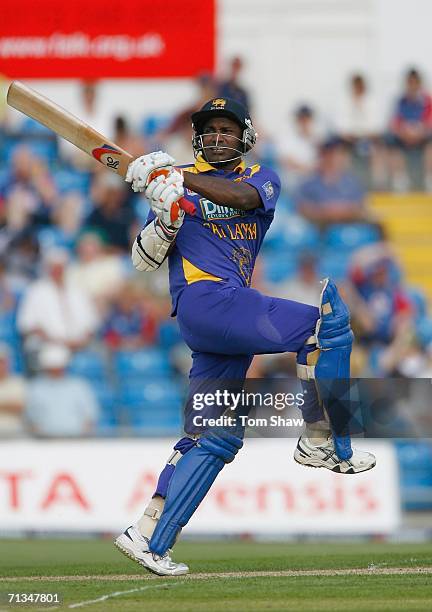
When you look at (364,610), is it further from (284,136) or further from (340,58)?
(340,58)

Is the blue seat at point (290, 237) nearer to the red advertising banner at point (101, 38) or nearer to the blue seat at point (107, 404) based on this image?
the blue seat at point (107, 404)

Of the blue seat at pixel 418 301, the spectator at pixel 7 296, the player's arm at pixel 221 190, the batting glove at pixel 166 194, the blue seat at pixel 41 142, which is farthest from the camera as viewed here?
the blue seat at pixel 41 142

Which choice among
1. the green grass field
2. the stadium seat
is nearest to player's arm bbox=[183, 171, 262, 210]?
the green grass field

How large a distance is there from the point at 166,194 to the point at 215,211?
39 centimetres

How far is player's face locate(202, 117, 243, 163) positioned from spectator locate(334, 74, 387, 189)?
25.5 ft

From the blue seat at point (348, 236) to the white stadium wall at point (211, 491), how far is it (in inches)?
128

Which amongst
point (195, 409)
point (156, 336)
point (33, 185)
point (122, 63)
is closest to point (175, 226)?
point (195, 409)

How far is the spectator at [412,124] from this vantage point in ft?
44.5

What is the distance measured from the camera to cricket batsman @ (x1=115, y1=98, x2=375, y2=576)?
559cm

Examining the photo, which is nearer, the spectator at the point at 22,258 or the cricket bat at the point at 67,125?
the cricket bat at the point at 67,125

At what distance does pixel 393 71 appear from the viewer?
1455cm

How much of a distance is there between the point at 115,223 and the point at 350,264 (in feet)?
7.32

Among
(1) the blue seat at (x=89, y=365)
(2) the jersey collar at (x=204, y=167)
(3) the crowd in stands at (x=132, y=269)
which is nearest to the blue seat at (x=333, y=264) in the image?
(3) the crowd in stands at (x=132, y=269)

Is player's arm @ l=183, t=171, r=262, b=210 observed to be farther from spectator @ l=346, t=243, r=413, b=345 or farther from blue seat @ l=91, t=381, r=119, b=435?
blue seat @ l=91, t=381, r=119, b=435
